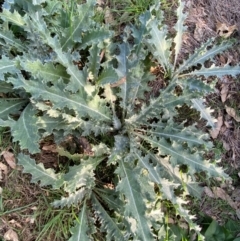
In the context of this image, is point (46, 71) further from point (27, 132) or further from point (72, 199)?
point (72, 199)

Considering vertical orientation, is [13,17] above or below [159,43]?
above

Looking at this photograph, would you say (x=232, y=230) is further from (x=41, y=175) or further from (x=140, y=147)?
(x=41, y=175)

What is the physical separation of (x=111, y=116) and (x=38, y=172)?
57 cm

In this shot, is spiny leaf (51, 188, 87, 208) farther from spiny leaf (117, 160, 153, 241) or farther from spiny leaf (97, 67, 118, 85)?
spiny leaf (97, 67, 118, 85)

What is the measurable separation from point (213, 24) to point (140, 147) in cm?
113

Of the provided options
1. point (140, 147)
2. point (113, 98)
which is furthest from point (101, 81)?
point (140, 147)

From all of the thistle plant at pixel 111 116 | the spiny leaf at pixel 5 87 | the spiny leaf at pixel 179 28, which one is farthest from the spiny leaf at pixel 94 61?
the spiny leaf at pixel 179 28

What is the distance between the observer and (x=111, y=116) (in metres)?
2.72

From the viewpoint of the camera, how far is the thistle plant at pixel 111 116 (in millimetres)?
2518

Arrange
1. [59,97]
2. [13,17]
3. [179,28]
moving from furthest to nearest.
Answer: [179,28] → [13,17] → [59,97]

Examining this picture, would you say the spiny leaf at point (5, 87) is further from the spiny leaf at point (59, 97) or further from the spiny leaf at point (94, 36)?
the spiny leaf at point (94, 36)

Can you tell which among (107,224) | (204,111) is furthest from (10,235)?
(204,111)

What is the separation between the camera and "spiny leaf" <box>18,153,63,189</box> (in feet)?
8.50

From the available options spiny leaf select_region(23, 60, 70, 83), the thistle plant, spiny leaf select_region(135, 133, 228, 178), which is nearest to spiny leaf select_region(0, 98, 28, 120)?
the thistle plant
